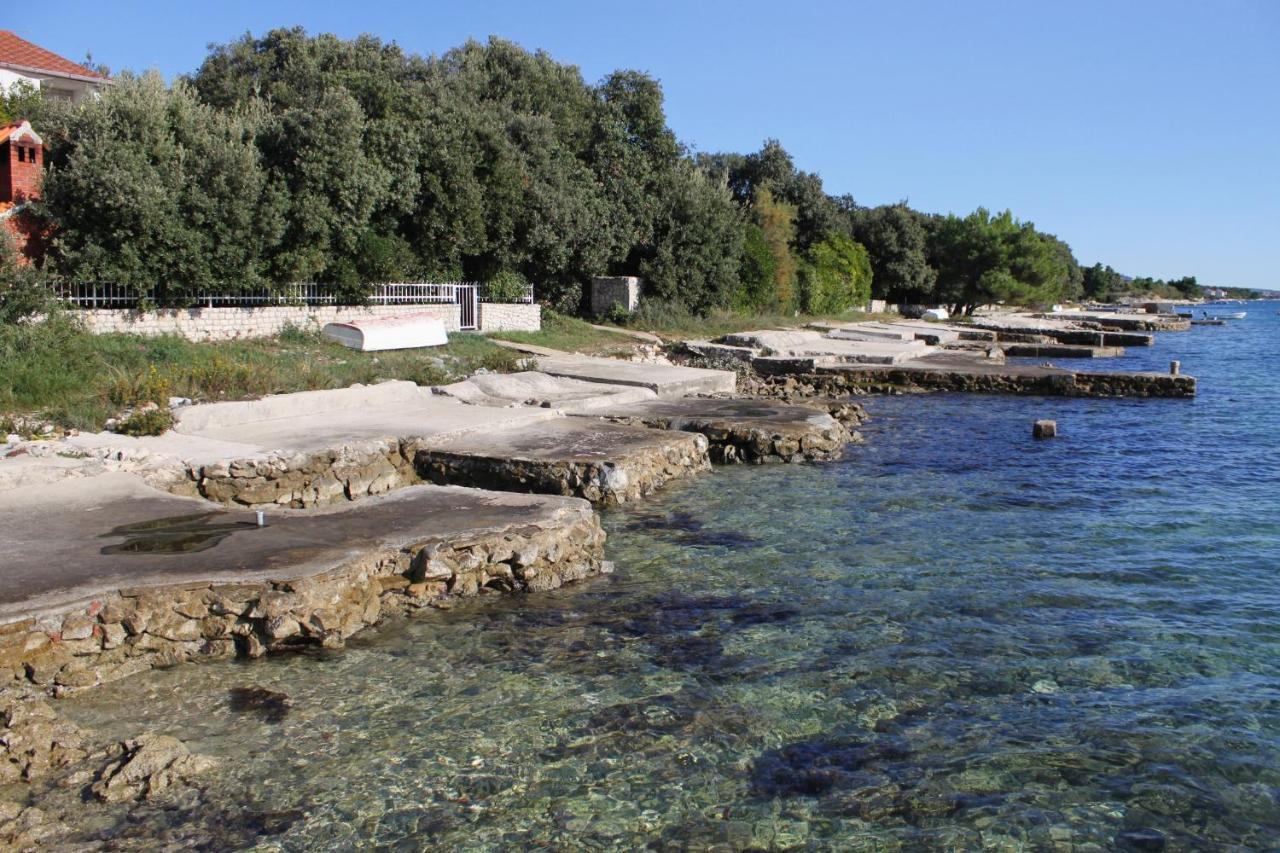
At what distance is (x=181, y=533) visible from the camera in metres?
8.37

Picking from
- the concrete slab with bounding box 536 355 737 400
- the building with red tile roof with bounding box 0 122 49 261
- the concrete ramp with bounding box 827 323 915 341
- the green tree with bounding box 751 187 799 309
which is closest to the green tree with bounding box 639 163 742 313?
the concrete ramp with bounding box 827 323 915 341

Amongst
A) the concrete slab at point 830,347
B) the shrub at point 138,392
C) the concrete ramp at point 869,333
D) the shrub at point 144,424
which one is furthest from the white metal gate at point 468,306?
the concrete ramp at point 869,333

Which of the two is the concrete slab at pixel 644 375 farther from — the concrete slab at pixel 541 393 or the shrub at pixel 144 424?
the shrub at pixel 144 424

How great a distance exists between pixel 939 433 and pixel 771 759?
1519cm

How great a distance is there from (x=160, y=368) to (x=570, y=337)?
14.9 m

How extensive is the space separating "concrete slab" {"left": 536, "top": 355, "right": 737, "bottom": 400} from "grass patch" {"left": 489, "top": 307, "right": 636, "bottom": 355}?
309cm

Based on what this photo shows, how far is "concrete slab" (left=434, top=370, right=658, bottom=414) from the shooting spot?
56.1 feet

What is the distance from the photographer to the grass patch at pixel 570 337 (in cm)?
2736

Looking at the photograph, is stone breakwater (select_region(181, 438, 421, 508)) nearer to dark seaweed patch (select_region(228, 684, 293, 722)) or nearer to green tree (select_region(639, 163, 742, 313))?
dark seaweed patch (select_region(228, 684, 293, 722))

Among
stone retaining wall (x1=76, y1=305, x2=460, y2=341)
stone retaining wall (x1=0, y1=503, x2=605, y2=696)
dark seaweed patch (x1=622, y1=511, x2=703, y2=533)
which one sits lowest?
dark seaweed patch (x1=622, y1=511, x2=703, y2=533)

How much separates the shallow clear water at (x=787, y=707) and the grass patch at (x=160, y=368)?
728cm

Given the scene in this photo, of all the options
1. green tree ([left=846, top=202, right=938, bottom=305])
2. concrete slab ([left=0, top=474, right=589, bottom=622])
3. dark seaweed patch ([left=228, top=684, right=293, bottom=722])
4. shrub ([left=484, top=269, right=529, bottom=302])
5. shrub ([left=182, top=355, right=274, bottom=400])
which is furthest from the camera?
green tree ([left=846, top=202, right=938, bottom=305])

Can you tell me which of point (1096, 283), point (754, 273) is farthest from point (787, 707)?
point (1096, 283)

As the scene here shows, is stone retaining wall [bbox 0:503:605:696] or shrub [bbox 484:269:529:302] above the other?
shrub [bbox 484:269:529:302]
